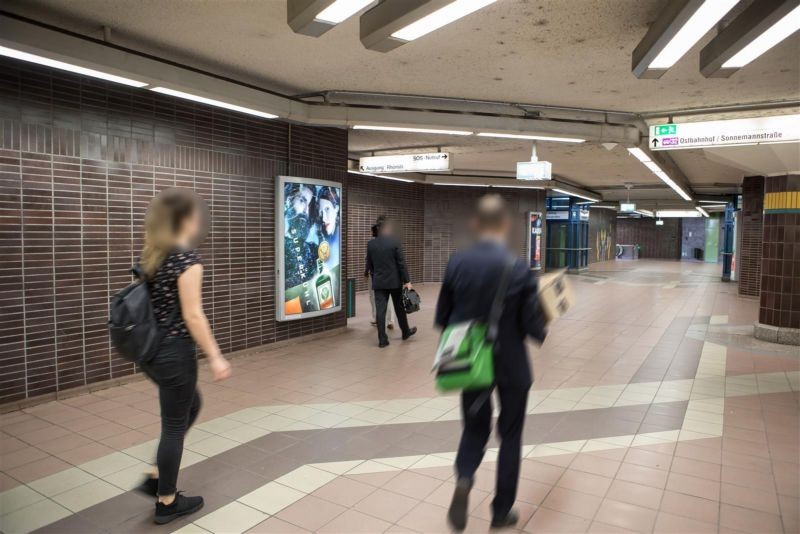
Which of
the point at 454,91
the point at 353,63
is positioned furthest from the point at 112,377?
the point at 454,91

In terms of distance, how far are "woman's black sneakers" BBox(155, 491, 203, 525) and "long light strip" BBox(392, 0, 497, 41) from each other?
3.12m

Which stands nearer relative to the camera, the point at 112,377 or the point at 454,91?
the point at 112,377

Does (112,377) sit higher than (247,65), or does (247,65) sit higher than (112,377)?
(247,65)

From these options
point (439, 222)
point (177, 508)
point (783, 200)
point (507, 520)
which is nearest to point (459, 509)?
point (507, 520)

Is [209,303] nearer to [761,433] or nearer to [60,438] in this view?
[60,438]

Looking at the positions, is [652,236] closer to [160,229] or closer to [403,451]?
[403,451]

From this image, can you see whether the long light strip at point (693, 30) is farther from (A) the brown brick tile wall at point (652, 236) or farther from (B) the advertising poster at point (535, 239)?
(A) the brown brick tile wall at point (652, 236)

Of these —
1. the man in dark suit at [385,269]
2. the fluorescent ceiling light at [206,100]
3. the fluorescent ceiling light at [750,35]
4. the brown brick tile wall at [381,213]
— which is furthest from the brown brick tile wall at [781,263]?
the brown brick tile wall at [381,213]

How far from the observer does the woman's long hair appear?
258cm

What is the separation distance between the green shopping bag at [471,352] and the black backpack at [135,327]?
4.47 ft

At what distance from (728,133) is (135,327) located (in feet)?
21.4

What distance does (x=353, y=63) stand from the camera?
5.29 m

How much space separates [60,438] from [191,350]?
206cm

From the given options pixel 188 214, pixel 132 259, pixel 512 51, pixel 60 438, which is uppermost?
pixel 512 51
